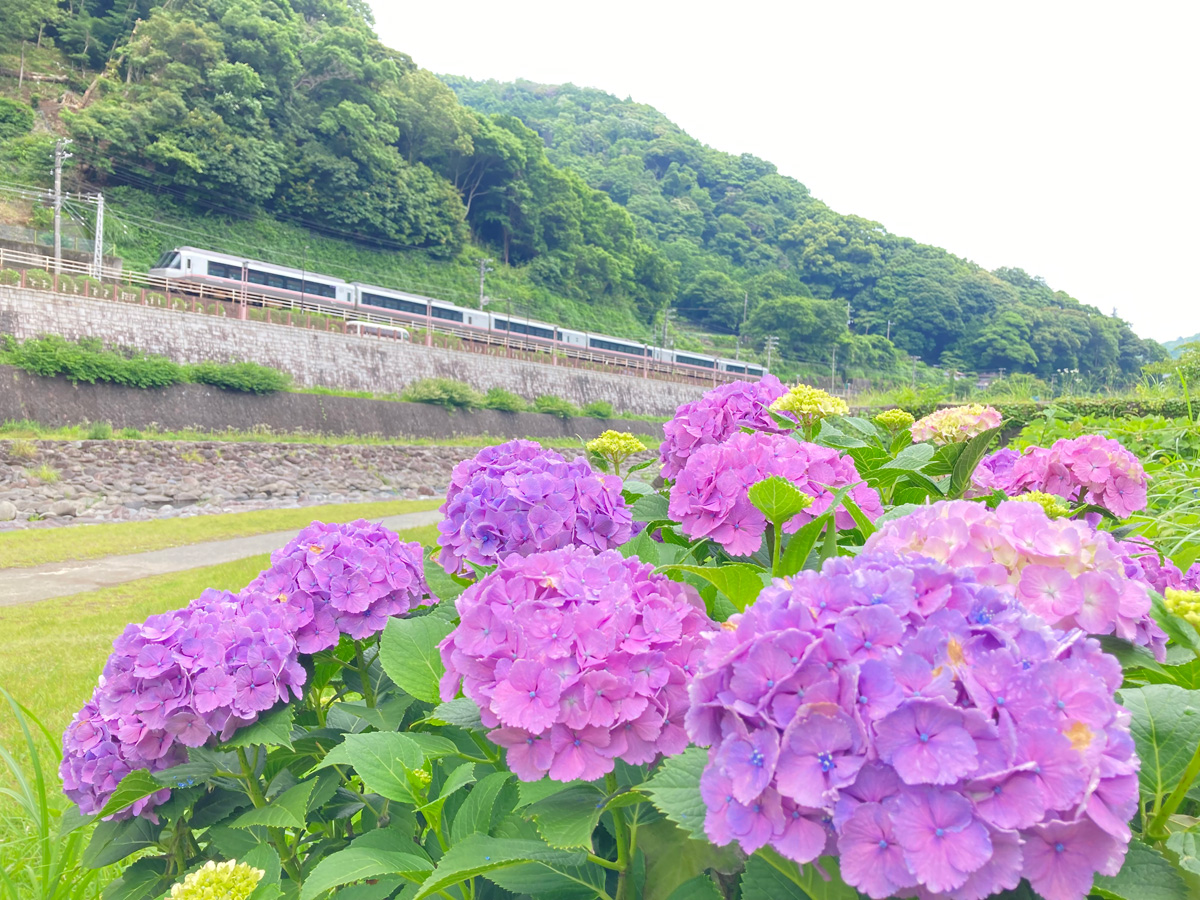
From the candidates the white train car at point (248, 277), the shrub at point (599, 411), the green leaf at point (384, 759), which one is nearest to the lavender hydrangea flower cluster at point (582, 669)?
the green leaf at point (384, 759)

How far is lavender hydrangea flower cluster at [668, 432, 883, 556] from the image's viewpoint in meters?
1.21

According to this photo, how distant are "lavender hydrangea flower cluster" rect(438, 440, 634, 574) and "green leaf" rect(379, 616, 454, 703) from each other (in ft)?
0.60

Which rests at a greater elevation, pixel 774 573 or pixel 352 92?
pixel 352 92

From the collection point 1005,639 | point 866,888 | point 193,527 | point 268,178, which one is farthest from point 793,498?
point 268,178

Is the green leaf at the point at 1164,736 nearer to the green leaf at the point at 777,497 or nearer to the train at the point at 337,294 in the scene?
the green leaf at the point at 777,497

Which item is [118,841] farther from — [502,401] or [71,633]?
[502,401]

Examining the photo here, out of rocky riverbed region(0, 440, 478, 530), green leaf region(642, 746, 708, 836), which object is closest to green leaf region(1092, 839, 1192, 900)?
green leaf region(642, 746, 708, 836)

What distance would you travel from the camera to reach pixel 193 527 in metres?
11.8

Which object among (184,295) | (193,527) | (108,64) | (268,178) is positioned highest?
(108,64)

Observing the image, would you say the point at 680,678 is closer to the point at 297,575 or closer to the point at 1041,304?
the point at 297,575

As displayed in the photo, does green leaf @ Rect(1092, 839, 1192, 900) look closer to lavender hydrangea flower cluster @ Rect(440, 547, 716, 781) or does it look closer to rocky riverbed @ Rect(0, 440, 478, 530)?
lavender hydrangea flower cluster @ Rect(440, 547, 716, 781)

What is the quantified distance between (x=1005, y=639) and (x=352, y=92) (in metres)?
45.0

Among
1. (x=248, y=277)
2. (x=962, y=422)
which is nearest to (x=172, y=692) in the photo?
(x=962, y=422)

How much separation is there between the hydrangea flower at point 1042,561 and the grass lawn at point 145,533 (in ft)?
35.1
